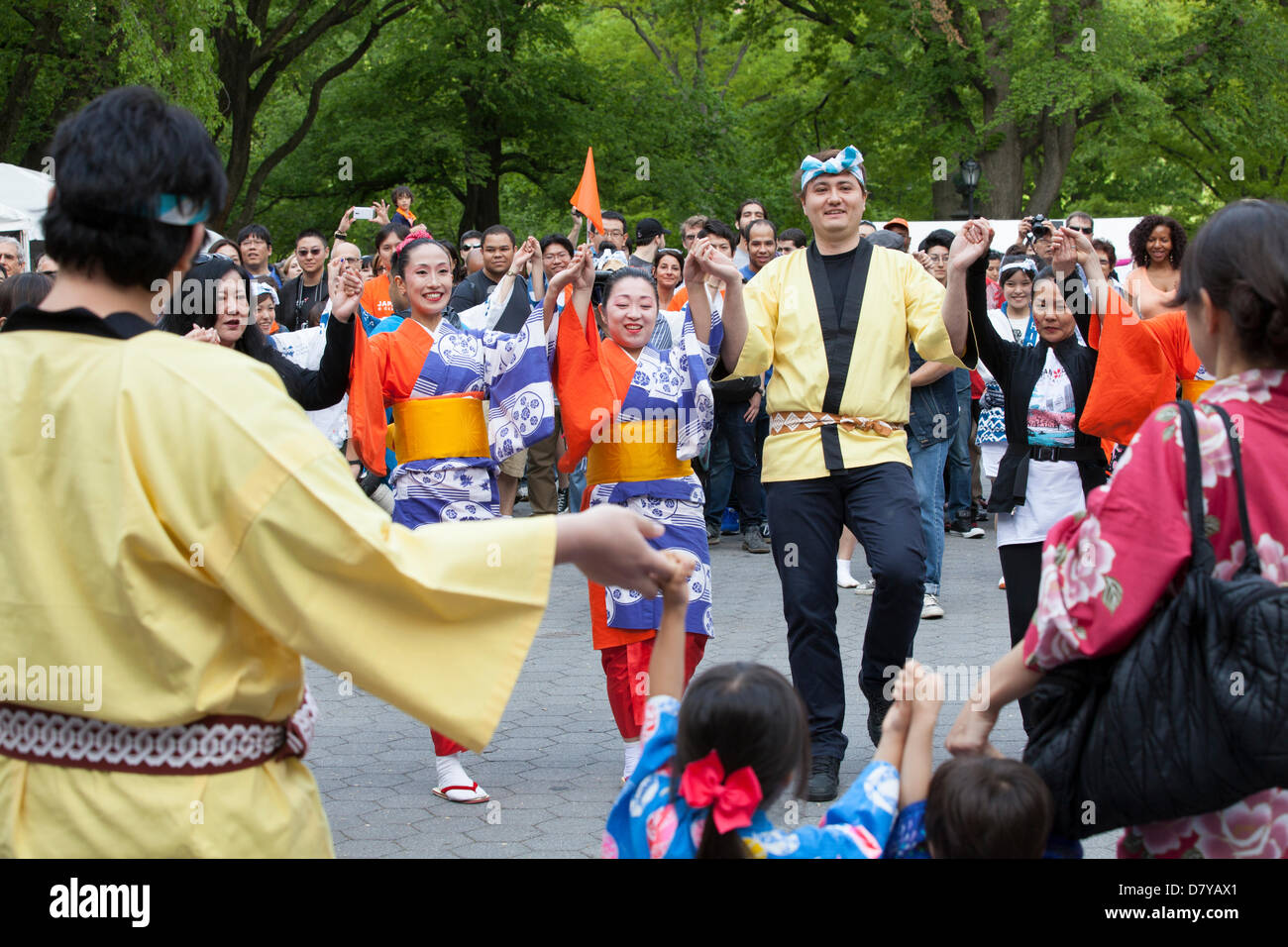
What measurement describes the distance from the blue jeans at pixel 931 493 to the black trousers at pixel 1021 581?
2765 millimetres

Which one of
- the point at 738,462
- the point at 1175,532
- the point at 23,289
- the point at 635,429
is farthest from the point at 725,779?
the point at 738,462

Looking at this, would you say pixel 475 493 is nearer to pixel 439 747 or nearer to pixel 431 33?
pixel 439 747

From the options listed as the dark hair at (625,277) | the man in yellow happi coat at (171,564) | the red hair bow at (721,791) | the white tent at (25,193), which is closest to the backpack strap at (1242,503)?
the red hair bow at (721,791)

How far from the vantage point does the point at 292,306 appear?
9977 mm

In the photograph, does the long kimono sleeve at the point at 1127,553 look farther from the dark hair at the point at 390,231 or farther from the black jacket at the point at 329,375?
the dark hair at the point at 390,231

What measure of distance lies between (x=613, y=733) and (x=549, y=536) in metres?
3.72

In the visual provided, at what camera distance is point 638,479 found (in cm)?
502

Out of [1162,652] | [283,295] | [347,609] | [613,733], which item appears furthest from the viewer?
[283,295]

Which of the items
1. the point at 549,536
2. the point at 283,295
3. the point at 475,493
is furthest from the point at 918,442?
the point at 549,536

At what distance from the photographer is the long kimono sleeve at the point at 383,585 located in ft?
6.05

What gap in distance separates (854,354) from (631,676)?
1.39 meters

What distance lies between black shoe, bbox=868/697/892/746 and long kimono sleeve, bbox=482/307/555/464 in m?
1.52

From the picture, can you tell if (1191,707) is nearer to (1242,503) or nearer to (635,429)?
(1242,503)

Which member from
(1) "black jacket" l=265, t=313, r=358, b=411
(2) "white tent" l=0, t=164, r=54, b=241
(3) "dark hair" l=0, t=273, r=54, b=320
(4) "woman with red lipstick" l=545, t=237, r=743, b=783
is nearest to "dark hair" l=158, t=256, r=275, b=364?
(1) "black jacket" l=265, t=313, r=358, b=411
